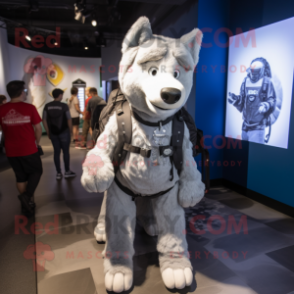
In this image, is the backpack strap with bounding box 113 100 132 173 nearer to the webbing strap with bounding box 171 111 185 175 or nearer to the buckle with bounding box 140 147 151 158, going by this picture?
the buckle with bounding box 140 147 151 158

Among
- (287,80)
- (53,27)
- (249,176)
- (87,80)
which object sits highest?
(53,27)

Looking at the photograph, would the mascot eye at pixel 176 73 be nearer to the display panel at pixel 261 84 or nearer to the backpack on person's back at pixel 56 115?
the display panel at pixel 261 84

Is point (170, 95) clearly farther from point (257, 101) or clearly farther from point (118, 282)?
point (257, 101)

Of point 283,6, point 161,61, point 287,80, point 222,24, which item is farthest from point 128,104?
point 222,24

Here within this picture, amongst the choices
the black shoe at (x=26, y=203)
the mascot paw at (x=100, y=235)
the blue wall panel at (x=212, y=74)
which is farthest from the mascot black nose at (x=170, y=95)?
the black shoe at (x=26, y=203)

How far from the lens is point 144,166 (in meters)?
1.56

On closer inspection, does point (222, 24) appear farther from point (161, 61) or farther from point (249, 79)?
point (161, 61)

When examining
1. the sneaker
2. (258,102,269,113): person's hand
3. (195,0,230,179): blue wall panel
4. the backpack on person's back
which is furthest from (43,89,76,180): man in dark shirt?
(258,102,269,113): person's hand

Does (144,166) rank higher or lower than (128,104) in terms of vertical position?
lower

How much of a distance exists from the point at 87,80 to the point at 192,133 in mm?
8697

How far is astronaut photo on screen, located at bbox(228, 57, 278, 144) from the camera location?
282 cm

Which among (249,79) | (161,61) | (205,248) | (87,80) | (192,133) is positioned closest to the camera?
(161,61)

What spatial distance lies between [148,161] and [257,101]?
2.01 metres

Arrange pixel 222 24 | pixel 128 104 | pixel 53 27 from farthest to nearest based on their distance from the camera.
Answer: pixel 53 27 < pixel 222 24 < pixel 128 104
